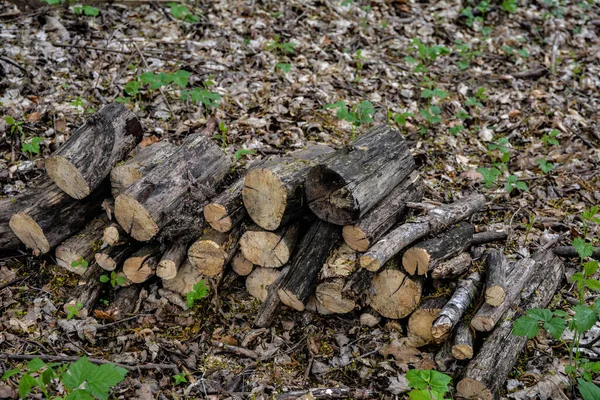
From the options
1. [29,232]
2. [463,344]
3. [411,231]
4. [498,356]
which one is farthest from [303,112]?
[498,356]

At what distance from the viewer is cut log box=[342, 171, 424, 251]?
A: 4.00 meters

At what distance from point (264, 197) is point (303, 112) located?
8.24 ft

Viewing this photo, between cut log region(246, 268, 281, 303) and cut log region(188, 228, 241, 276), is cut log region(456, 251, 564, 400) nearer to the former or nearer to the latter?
cut log region(246, 268, 281, 303)

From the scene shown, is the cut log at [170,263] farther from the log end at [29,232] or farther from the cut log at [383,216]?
the cut log at [383,216]

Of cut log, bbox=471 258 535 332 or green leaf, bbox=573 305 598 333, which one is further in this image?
cut log, bbox=471 258 535 332

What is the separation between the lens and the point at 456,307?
3.83 metres

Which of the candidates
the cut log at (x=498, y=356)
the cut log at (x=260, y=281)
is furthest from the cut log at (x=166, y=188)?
the cut log at (x=498, y=356)

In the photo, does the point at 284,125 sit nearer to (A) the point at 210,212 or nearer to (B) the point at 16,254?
(A) the point at 210,212

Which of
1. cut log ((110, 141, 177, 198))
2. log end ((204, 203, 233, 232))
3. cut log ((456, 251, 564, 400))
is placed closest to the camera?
cut log ((456, 251, 564, 400))

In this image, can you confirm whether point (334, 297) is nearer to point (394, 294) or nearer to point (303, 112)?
point (394, 294)

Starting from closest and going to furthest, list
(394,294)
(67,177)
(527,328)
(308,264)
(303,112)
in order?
(527,328)
(394,294)
(308,264)
(67,177)
(303,112)

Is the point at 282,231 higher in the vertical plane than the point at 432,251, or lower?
lower

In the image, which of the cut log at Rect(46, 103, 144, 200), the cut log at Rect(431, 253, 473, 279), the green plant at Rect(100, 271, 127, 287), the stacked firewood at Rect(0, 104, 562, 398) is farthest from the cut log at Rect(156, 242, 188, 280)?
the cut log at Rect(431, 253, 473, 279)

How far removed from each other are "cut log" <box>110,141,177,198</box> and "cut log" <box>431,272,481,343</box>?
2.45m
